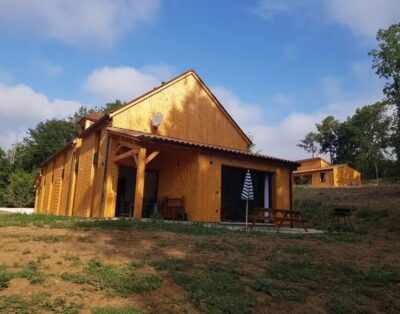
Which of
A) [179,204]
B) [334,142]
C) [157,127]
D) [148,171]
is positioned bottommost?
[179,204]

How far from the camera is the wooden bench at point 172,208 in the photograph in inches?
632

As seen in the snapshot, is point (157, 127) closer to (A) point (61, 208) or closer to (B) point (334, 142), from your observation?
(A) point (61, 208)

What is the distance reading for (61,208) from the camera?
23453 millimetres

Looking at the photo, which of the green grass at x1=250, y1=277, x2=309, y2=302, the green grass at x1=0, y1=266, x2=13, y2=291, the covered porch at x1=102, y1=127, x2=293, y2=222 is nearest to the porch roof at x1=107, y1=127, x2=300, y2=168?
the covered porch at x1=102, y1=127, x2=293, y2=222

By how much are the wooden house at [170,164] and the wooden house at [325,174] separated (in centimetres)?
2662

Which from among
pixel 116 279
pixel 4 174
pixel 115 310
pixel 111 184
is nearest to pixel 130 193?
pixel 111 184

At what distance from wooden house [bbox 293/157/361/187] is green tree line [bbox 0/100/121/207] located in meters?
27.1

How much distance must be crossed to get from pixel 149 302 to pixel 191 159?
37.0ft

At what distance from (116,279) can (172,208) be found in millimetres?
10556

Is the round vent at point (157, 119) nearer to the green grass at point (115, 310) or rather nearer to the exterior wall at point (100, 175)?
the exterior wall at point (100, 175)

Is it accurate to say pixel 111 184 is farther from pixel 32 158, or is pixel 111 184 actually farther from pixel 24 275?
pixel 32 158

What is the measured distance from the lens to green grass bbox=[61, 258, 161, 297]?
5.70 meters

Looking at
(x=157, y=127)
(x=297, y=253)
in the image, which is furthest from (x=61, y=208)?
(x=297, y=253)

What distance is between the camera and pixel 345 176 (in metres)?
47.1
